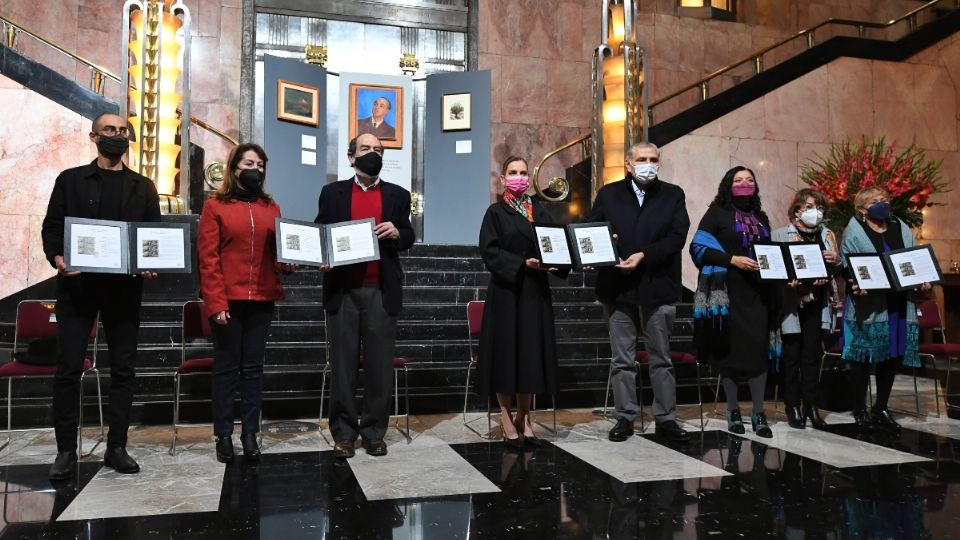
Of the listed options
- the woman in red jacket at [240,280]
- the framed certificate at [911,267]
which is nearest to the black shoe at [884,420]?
the framed certificate at [911,267]

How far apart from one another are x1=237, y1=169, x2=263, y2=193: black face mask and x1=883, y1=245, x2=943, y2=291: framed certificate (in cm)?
394

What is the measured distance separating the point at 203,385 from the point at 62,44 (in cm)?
616

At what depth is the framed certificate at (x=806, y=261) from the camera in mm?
4816

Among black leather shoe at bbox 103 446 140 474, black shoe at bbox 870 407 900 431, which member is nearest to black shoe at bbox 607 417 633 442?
black shoe at bbox 870 407 900 431

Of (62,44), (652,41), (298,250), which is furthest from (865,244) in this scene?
(62,44)

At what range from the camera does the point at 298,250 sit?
4.06m

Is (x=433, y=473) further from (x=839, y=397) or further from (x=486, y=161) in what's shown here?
(x=486, y=161)

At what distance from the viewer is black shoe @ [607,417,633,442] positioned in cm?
468

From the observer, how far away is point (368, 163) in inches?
169

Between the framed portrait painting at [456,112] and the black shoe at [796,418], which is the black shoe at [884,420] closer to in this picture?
the black shoe at [796,418]

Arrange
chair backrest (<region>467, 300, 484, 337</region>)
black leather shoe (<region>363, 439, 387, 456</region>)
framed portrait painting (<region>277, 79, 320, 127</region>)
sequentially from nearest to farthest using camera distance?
black leather shoe (<region>363, 439, 387, 456</region>) < chair backrest (<region>467, 300, 484, 337</region>) < framed portrait painting (<region>277, 79, 320, 127</region>)

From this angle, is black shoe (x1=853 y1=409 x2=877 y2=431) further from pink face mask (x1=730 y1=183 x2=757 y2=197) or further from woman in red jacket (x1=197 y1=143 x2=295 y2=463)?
woman in red jacket (x1=197 y1=143 x2=295 y2=463)

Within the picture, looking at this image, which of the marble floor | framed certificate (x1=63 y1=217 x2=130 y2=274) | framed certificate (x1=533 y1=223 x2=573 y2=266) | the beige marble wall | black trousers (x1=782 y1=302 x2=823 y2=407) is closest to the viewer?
the marble floor

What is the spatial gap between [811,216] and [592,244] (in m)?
1.63
